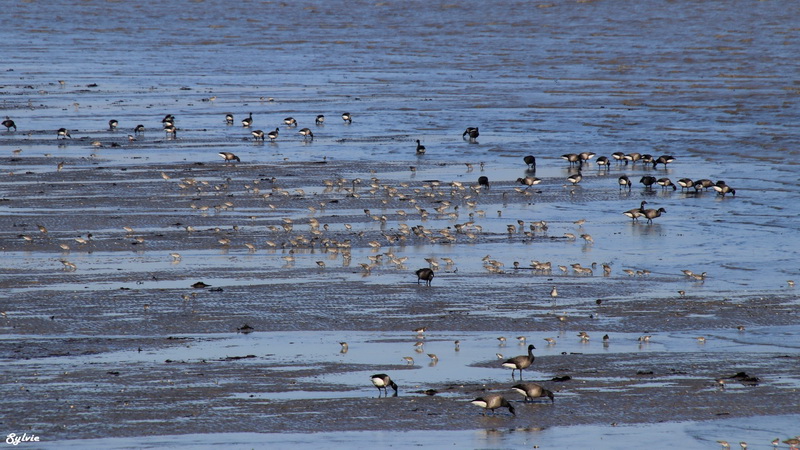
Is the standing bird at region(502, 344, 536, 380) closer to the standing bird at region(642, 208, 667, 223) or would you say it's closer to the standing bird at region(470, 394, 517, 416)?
the standing bird at region(470, 394, 517, 416)

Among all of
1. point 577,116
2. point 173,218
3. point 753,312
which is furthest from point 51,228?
point 577,116

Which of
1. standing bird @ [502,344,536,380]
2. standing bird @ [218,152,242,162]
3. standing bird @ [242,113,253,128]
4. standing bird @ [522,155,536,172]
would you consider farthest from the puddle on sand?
standing bird @ [242,113,253,128]

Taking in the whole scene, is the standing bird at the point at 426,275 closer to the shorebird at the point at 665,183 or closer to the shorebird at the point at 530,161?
the shorebird at the point at 665,183

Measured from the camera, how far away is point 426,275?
17.4m

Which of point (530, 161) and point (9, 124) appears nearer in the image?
point (530, 161)

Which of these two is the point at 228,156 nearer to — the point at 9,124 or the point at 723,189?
the point at 9,124

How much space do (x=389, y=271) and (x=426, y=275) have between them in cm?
124

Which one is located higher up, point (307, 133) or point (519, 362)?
point (307, 133)

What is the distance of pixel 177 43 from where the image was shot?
6869cm

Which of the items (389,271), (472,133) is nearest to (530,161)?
(472,133)

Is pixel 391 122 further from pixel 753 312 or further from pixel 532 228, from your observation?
pixel 753 312

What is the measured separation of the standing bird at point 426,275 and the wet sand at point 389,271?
1.18 feet

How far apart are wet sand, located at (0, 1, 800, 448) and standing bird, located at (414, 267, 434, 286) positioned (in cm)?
36

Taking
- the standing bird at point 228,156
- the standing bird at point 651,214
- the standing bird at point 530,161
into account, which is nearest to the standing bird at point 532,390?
the standing bird at point 651,214
